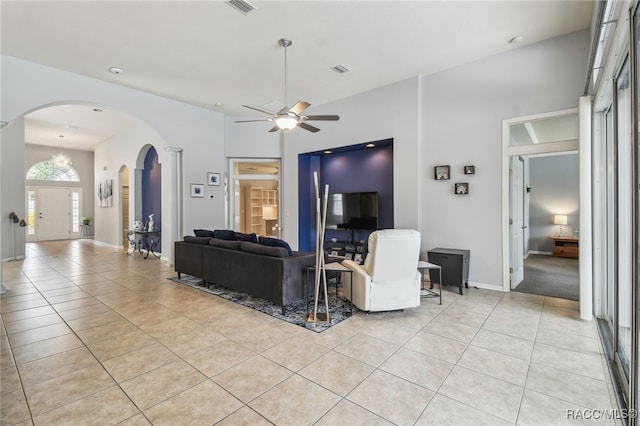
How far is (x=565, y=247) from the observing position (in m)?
7.54

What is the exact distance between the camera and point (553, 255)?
7.77 meters

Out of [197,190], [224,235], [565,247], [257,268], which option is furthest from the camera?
[565,247]

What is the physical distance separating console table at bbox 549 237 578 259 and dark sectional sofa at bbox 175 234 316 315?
7123mm

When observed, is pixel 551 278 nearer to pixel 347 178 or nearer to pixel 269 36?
pixel 347 178

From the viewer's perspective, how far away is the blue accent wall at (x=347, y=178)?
6.53m

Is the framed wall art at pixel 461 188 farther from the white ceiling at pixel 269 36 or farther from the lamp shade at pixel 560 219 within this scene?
the lamp shade at pixel 560 219

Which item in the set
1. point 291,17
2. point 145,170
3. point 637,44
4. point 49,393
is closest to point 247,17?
point 291,17

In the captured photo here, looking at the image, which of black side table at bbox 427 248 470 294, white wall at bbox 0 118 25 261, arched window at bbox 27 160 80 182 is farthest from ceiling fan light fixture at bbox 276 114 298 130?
arched window at bbox 27 160 80 182

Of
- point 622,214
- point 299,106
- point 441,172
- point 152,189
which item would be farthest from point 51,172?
point 622,214

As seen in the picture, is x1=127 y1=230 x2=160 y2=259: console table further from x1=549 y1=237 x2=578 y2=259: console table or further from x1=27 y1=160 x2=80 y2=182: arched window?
x1=549 y1=237 x2=578 y2=259: console table

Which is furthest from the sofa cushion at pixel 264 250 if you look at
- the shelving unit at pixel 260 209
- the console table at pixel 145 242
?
the shelving unit at pixel 260 209

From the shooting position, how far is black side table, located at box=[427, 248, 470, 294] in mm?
4492

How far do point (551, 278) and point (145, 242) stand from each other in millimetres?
9078

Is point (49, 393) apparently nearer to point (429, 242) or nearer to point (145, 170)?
point (429, 242)
